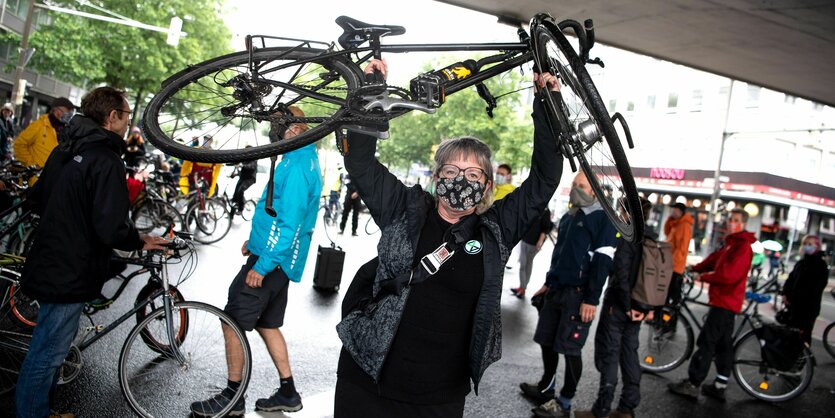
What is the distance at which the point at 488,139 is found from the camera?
3600 cm

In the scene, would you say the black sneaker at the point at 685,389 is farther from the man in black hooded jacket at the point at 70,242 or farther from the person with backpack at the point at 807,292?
the man in black hooded jacket at the point at 70,242

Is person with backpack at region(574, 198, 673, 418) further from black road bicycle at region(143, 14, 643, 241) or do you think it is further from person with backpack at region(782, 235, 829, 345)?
person with backpack at region(782, 235, 829, 345)

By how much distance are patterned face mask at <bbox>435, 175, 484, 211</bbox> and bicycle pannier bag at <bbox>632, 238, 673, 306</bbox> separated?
3405 millimetres

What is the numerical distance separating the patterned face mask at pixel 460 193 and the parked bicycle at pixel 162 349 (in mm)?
2093

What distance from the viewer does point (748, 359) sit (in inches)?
259

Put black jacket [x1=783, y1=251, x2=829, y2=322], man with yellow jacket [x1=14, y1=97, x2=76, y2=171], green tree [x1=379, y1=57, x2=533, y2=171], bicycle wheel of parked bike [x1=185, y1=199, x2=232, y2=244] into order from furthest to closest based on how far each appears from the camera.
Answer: green tree [x1=379, y1=57, x2=533, y2=171] → bicycle wheel of parked bike [x1=185, y1=199, x2=232, y2=244] → black jacket [x1=783, y1=251, x2=829, y2=322] → man with yellow jacket [x1=14, y1=97, x2=76, y2=171]

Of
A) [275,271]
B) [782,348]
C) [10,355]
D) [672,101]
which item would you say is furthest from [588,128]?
[672,101]

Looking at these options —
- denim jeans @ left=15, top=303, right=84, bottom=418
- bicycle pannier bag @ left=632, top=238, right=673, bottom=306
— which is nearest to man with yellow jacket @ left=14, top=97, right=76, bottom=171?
denim jeans @ left=15, top=303, right=84, bottom=418

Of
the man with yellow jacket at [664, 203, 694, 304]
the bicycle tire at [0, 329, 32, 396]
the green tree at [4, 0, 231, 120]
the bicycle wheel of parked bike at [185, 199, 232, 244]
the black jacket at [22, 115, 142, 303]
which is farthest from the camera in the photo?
the green tree at [4, 0, 231, 120]

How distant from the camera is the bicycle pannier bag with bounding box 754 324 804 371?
640 cm

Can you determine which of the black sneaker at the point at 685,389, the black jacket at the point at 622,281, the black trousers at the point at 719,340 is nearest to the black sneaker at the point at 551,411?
the black jacket at the point at 622,281

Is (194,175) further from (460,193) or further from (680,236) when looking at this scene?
(460,193)

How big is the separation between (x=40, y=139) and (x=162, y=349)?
516 cm

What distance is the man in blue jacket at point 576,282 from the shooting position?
15.7 ft
